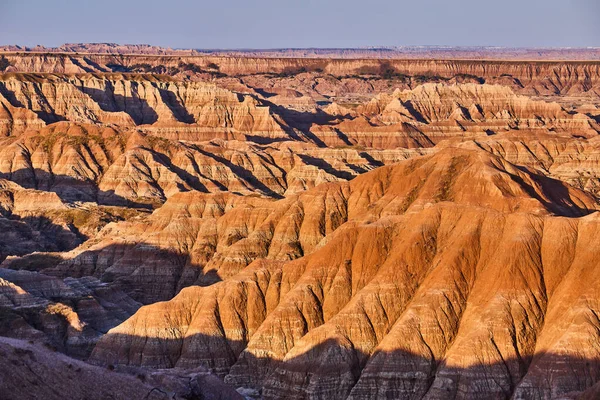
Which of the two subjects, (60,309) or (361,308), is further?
(60,309)

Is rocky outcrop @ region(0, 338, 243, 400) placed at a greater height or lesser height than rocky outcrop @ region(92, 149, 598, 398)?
lesser

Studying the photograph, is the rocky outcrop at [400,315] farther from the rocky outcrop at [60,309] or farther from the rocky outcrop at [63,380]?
the rocky outcrop at [63,380]

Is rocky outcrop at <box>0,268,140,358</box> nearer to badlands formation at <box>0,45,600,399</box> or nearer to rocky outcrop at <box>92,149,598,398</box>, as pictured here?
badlands formation at <box>0,45,600,399</box>

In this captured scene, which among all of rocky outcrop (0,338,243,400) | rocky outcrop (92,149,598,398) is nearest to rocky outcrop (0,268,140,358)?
rocky outcrop (92,149,598,398)

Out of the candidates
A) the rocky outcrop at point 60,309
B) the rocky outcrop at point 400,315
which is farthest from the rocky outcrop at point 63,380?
the rocky outcrop at point 60,309

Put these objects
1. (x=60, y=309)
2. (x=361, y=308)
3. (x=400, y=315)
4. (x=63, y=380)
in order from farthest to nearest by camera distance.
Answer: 1. (x=60, y=309)
2. (x=361, y=308)
3. (x=400, y=315)
4. (x=63, y=380)

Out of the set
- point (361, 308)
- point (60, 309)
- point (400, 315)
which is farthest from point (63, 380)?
point (60, 309)

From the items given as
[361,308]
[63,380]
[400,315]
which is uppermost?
[361,308]

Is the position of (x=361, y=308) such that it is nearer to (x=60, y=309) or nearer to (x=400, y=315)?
(x=400, y=315)

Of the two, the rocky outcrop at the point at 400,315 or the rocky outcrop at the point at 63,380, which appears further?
the rocky outcrop at the point at 400,315

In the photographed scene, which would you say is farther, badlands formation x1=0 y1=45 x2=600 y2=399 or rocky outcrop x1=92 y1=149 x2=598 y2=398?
rocky outcrop x1=92 y1=149 x2=598 y2=398

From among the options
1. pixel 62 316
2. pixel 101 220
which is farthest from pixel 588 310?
pixel 101 220
